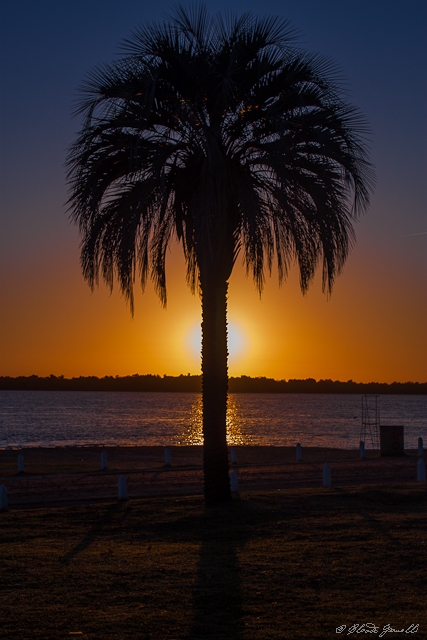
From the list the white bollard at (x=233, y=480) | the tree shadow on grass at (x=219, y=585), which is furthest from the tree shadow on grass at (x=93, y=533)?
the white bollard at (x=233, y=480)

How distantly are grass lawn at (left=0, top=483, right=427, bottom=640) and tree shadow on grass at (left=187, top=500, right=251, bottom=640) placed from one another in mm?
19

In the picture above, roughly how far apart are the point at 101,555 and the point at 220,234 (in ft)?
21.8

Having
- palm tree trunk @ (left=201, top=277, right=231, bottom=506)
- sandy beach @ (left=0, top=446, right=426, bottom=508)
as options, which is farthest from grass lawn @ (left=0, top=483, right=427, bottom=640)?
sandy beach @ (left=0, top=446, right=426, bottom=508)

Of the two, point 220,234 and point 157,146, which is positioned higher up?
point 157,146

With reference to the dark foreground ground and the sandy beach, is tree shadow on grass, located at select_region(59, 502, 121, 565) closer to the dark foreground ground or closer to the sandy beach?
the dark foreground ground

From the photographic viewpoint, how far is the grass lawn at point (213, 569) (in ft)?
23.4

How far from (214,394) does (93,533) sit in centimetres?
376

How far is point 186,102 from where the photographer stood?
43.5ft

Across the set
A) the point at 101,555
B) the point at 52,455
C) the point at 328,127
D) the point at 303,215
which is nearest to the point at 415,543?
the point at 101,555

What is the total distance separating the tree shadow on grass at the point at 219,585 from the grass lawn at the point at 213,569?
0.06 ft

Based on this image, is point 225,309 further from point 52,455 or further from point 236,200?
point 52,455

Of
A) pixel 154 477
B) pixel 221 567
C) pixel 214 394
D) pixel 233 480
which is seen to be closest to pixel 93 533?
pixel 221 567

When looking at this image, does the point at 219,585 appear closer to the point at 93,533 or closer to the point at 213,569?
the point at 213,569

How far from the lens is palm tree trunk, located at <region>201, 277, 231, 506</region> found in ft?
47.0
